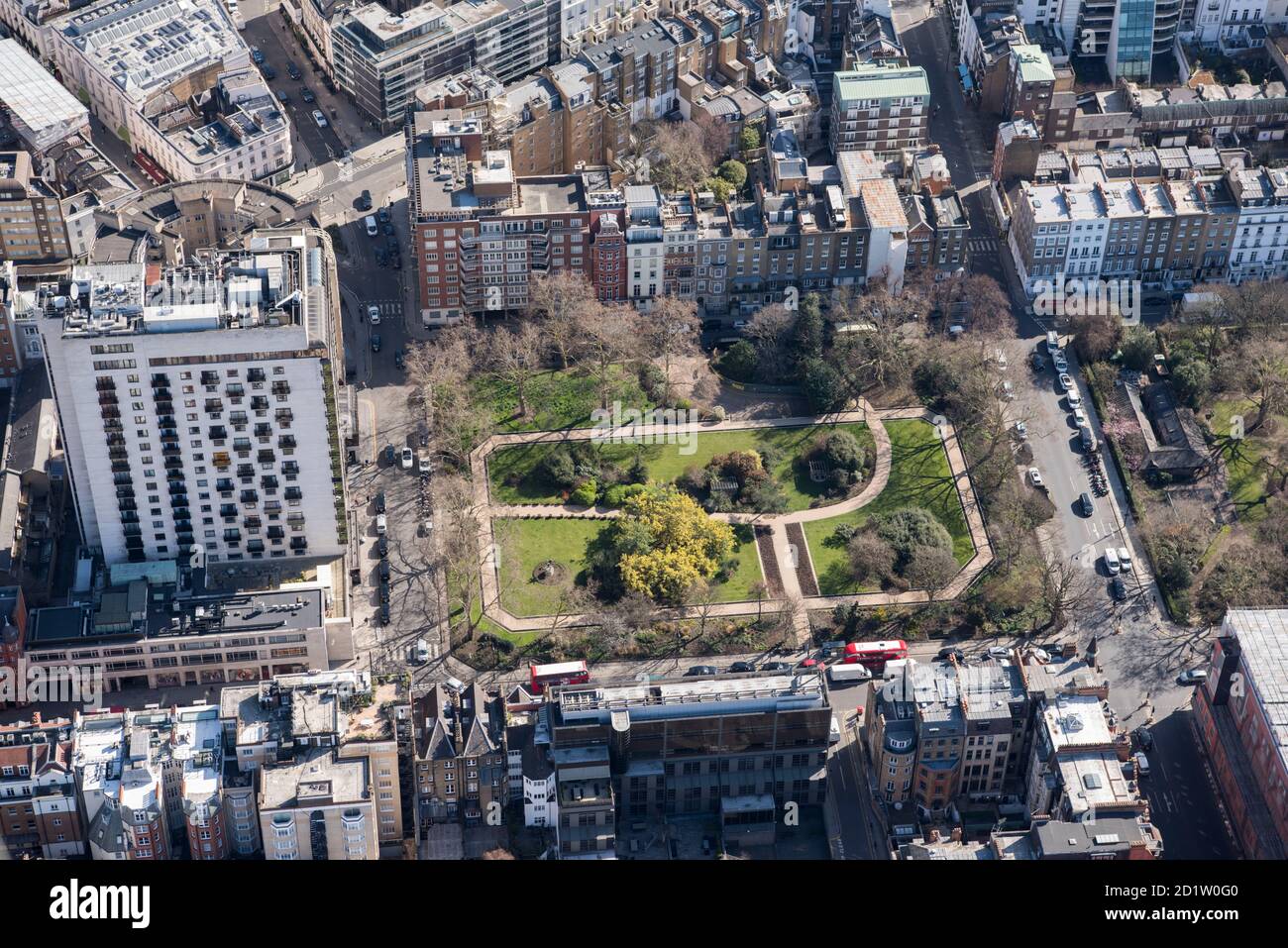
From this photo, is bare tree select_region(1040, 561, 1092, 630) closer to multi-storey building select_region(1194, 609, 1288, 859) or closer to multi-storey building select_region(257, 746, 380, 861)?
multi-storey building select_region(1194, 609, 1288, 859)

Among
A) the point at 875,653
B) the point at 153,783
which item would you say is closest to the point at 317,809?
the point at 153,783

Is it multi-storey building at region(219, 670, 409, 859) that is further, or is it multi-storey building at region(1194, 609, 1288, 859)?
multi-storey building at region(1194, 609, 1288, 859)

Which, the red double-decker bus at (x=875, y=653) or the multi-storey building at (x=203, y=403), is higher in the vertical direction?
the multi-storey building at (x=203, y=403)

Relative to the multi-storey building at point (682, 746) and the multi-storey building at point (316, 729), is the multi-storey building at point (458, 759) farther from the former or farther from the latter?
the multi-storey building at point (682, 746)

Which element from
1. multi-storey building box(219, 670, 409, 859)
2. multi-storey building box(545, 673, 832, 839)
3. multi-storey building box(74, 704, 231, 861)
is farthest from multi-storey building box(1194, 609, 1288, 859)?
multi-storey building box(74, 704, 231, 861)

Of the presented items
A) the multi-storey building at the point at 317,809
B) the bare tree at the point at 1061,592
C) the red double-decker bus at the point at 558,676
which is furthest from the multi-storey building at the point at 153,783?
the bare tree at the point at 1061,592

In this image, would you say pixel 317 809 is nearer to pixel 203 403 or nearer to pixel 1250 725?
pixel 203 403

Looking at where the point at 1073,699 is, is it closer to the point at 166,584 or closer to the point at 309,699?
the point at 309,699
